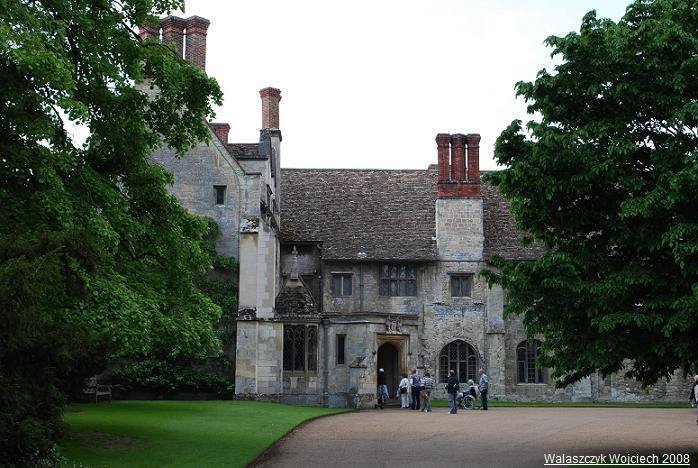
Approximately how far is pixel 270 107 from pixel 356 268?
351 inches

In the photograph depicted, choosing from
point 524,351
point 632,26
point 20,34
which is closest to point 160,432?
point 20,34

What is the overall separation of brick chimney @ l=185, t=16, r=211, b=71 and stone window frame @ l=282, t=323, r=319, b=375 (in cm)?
1142

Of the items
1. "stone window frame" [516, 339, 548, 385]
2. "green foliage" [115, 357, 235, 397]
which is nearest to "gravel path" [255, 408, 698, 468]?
"green foliage" [115, 357, 235, 397]

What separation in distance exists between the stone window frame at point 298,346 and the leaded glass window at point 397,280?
5.19 meters

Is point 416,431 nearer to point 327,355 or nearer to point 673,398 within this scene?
point 327,355

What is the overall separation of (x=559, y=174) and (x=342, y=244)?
938 inches

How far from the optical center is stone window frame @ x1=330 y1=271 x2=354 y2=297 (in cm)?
3928

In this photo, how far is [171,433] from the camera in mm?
19141

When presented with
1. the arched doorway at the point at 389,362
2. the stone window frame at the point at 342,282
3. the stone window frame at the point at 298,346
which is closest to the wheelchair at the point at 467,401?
the arched doorway at the point at 389,362

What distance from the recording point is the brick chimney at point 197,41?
35.7m

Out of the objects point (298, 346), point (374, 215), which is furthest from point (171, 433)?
point (374, 215)

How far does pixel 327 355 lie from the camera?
36.1m

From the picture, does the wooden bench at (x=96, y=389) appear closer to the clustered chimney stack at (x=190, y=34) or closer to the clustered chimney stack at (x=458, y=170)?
the clustered chimney stack at (x=190, y=34)

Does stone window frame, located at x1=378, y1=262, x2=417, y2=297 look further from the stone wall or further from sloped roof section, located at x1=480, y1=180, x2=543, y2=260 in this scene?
the stone wall
